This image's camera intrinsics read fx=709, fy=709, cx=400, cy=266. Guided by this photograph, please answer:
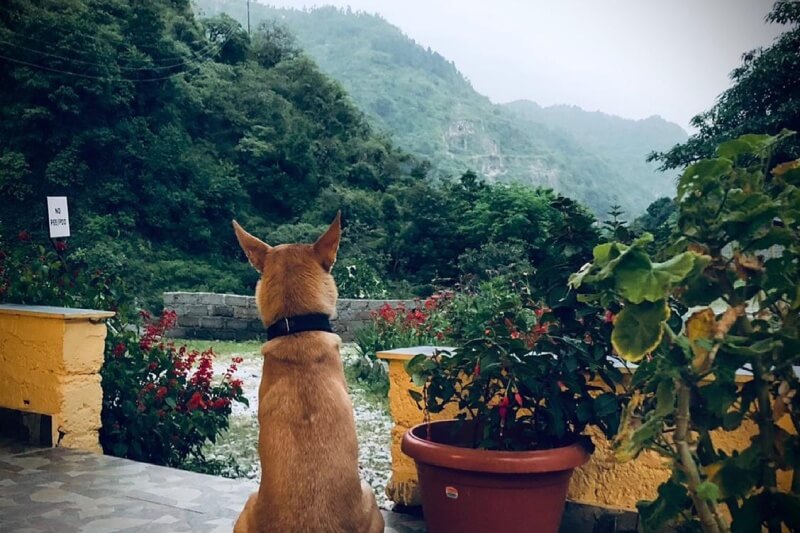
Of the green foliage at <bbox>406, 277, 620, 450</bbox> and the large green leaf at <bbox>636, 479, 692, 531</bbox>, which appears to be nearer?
the large green leaf at <bbox>636, 479, 692, 531</bbox>

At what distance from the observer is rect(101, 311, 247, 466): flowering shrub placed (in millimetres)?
4453

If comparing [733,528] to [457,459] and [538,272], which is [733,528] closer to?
[457,459]

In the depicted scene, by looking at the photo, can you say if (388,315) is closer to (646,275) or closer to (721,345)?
(721,345)

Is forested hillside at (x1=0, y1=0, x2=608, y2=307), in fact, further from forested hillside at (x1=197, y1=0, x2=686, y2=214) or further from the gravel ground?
the gravel ground

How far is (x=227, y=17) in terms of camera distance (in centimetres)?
2303

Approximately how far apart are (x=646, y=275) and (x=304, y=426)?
1.09 metres

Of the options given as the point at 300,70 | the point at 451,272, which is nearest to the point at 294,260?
the point at 451,272

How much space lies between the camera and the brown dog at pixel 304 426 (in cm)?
208

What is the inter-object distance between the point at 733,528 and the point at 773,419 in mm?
304

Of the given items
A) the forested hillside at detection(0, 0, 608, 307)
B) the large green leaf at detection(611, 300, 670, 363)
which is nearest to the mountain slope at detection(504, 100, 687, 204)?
the forested hillside at detection(0, 0, 608, 307)

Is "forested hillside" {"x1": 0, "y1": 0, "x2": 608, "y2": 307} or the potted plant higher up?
"forested hillside" {"x1": 0, "y1": 0, "x2": 608, "y2": 307}

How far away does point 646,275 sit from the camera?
162cm

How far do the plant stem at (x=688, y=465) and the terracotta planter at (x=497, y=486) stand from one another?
540mm

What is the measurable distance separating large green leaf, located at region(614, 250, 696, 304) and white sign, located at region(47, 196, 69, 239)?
603cm
